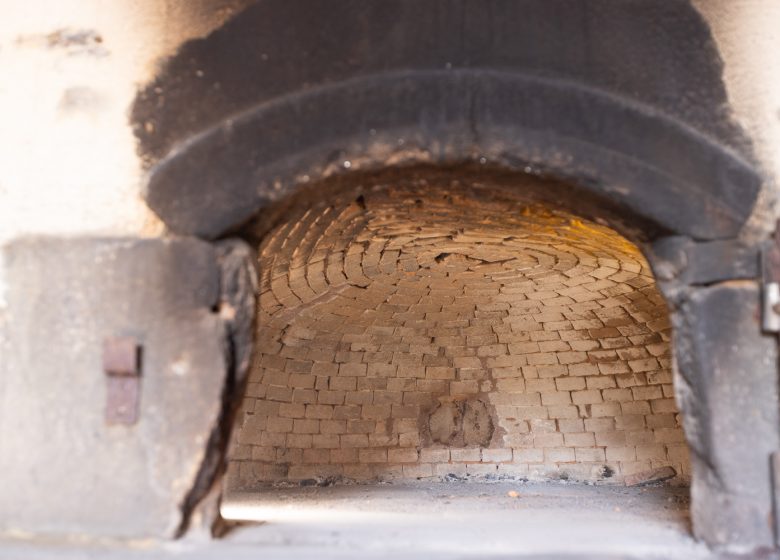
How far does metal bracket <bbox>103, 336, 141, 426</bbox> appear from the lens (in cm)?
281

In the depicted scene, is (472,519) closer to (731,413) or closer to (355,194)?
(731,413)

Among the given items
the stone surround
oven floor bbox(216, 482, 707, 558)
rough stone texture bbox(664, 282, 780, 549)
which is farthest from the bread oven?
the stone surround

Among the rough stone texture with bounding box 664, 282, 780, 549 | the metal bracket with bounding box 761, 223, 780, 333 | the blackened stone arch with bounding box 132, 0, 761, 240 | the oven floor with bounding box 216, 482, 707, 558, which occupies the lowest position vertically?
the oven floor with bounding box 216, 482, 707, 558

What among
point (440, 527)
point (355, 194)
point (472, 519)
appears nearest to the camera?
point (355, 194)

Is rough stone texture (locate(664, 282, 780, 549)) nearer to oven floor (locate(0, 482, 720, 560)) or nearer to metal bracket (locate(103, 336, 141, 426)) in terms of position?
oven floor (locate(0, 482, 720, 560))

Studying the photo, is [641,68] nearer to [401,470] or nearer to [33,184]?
[33,184]

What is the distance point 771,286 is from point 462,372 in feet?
12.4

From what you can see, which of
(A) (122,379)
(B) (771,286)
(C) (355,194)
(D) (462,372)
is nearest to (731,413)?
(B) (771,286)

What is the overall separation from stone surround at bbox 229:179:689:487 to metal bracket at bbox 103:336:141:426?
2.05 m

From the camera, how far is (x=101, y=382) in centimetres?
285

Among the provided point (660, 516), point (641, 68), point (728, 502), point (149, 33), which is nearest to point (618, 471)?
point (660, 516)

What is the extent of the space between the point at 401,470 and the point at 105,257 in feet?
12.8

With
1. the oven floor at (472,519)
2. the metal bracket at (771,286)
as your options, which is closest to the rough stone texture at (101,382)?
the oven floor at (472,519)

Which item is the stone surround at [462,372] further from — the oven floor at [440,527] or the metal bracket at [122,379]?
the metal bracket at [122,379]
